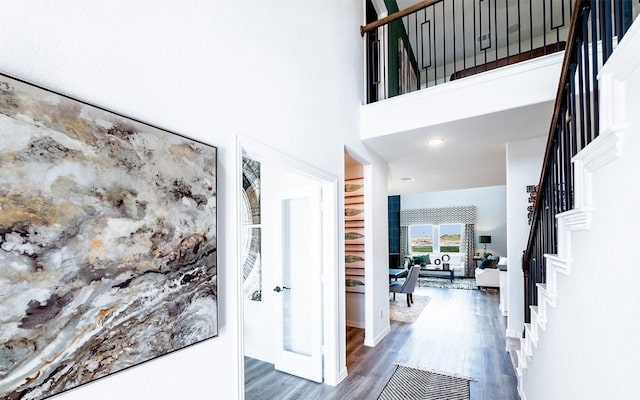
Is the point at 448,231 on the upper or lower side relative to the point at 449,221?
lower

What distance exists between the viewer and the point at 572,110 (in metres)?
1.52

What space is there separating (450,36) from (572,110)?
5740 millimetres

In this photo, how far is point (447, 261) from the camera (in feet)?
37.4

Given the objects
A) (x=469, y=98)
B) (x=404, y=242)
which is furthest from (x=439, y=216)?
(x=469, y=98)

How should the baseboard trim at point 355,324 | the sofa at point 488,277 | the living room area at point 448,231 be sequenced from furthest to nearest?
1. the living room area at point 448,231
2. the sofa at point 488,277
3. the baseboard trim at point 355,324

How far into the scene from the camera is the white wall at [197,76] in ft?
3.68

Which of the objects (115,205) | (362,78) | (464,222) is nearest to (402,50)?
(362,78)

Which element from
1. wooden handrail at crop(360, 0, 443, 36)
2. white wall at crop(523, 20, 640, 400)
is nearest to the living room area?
wooden handrail at crop(360, 0, 443, 36)

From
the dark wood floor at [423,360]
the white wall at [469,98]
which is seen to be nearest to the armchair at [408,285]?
the dark wood floor at [423,360]

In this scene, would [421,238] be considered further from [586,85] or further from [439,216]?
[586,85]

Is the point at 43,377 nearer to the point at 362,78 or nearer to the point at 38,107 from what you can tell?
the point at 38,107

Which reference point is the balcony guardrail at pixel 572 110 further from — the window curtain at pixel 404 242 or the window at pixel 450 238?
the window curtain at pixel 404 242

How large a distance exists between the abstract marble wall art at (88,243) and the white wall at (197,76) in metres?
0.10

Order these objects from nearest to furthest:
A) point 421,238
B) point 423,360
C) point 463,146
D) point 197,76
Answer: point 197,76 → point 423,360 → point 463,146 → point 421,238
